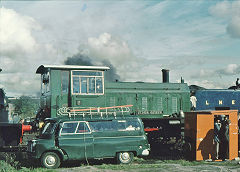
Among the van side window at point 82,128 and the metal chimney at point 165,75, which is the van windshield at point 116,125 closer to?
the van side window at point 82,128

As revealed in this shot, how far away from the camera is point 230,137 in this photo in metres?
11.9

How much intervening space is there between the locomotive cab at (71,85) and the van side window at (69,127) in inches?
101

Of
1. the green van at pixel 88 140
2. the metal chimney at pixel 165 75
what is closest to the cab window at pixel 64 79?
the green van at pixel 88 140

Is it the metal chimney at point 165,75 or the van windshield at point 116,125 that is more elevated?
the metal chimney at point 165,75

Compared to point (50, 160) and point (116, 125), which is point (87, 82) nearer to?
point (116, 125)

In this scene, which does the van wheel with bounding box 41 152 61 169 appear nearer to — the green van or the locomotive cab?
the green van

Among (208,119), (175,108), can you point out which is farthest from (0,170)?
(175,108)

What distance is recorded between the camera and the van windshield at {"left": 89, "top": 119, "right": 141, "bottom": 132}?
417 inches

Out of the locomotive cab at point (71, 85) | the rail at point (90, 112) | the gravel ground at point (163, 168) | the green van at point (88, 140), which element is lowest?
the gravel ground at point (163, 168)

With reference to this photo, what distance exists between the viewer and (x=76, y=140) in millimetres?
10203

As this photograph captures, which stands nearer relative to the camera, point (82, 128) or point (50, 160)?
point (50, 160)

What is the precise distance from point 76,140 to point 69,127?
0.52 m

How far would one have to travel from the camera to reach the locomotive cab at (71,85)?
12812 millimetres

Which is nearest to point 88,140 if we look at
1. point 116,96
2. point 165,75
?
point 116,96
